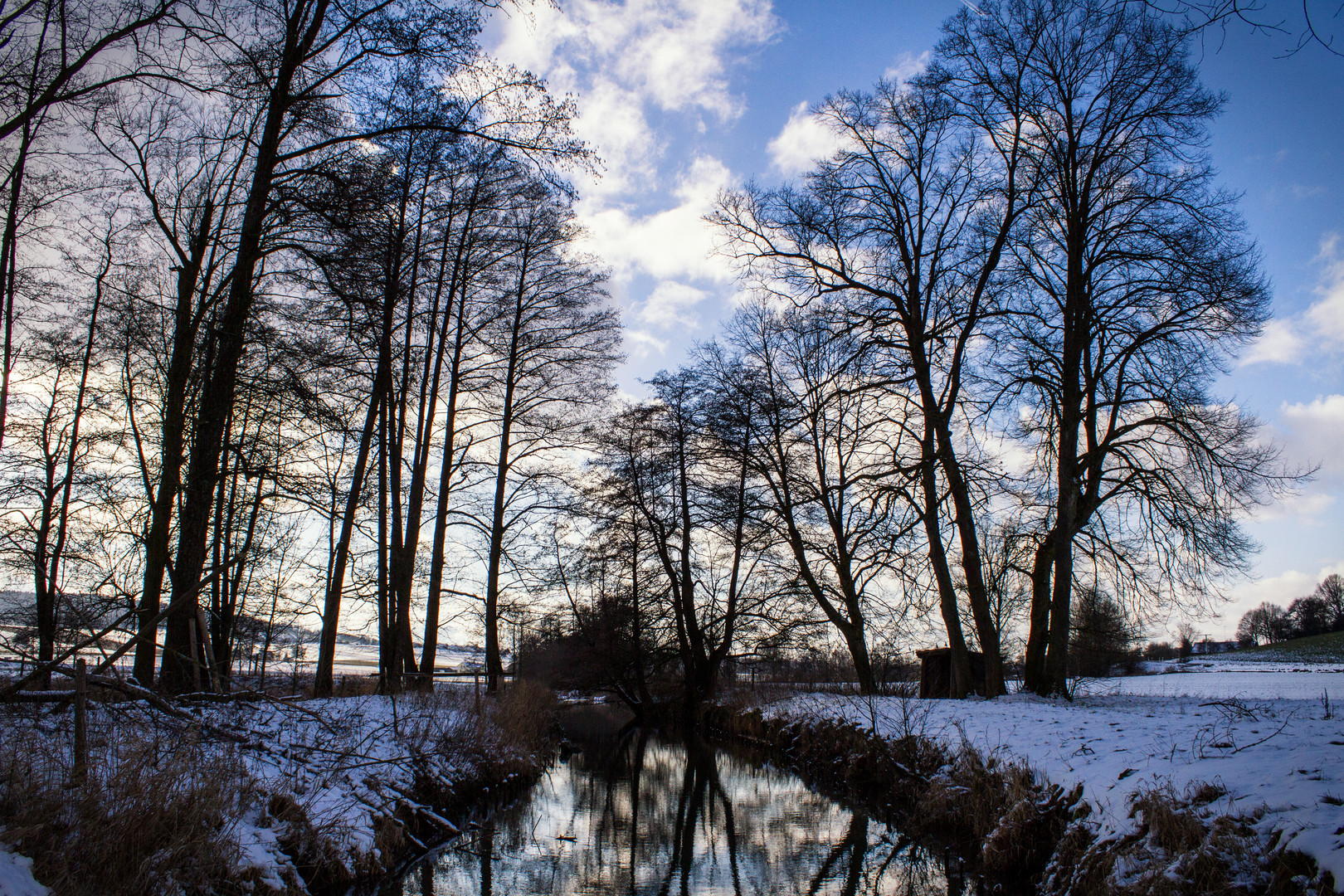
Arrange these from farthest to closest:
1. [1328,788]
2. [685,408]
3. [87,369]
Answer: [685,408] < [87,369] < [1328,788]

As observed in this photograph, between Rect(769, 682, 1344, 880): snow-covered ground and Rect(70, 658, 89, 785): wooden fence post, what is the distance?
674cm

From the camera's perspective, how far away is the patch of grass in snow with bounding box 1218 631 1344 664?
40438 millimetres

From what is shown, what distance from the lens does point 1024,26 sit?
13.3m

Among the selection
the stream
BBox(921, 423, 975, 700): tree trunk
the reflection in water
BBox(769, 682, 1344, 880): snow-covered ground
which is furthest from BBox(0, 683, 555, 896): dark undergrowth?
BBox(921, 423, 975, 700): tree trunk

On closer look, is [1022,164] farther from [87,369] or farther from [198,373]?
[87,369]

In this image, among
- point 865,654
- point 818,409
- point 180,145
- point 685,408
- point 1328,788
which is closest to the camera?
point 1328,788

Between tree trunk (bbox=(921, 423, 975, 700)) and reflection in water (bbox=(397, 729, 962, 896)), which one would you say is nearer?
reflection in water (bbox=(397, 729, 962, 896))

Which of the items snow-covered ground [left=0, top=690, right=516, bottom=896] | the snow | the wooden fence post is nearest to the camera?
→ the snow

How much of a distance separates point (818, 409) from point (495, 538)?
7.19m

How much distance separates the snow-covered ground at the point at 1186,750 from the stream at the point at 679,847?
155 centimetres

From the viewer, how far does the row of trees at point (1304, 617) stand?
59.7 metres

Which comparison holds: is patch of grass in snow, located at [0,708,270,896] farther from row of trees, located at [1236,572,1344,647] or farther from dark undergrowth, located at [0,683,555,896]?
row of trees, located at [1236,572,1344,647]

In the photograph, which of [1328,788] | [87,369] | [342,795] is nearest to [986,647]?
[1328,788]

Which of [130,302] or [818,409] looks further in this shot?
[818,409]
